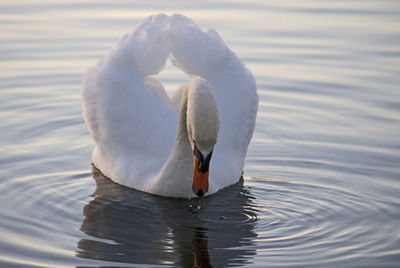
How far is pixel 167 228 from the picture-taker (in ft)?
30.2

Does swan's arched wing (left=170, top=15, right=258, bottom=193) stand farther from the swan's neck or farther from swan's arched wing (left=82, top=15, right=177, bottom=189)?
the swan's neck

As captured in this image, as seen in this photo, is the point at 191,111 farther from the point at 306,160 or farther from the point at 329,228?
the point at 306,160

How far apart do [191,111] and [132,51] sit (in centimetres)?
232

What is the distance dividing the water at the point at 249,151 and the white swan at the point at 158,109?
26 cm

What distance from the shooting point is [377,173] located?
1074cm

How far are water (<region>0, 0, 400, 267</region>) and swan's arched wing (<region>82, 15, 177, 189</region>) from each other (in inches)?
13.8

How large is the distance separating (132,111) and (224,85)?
1.23 metres

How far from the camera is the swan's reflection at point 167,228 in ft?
27.8

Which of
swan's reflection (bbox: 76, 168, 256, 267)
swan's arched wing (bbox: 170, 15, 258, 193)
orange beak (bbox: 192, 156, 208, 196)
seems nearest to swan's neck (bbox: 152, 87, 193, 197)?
swan's reflection (bbox: 76, 168, 256, 267)

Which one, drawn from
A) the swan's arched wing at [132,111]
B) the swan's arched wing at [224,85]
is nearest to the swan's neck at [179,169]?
the swan's arched wing at [132,111]

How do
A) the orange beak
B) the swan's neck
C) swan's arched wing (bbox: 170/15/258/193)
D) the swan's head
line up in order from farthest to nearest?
swan's arched wing (bbox: 170/15/258/193)
the swan's neck
the orange beak
the swan's head

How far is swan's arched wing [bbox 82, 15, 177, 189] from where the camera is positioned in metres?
10.5

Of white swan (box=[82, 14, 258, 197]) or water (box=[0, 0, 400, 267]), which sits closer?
water (box=[0, 0, 400, 267])

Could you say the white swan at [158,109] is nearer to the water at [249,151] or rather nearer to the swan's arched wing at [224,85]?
the swan's arched wing at [224,85]
